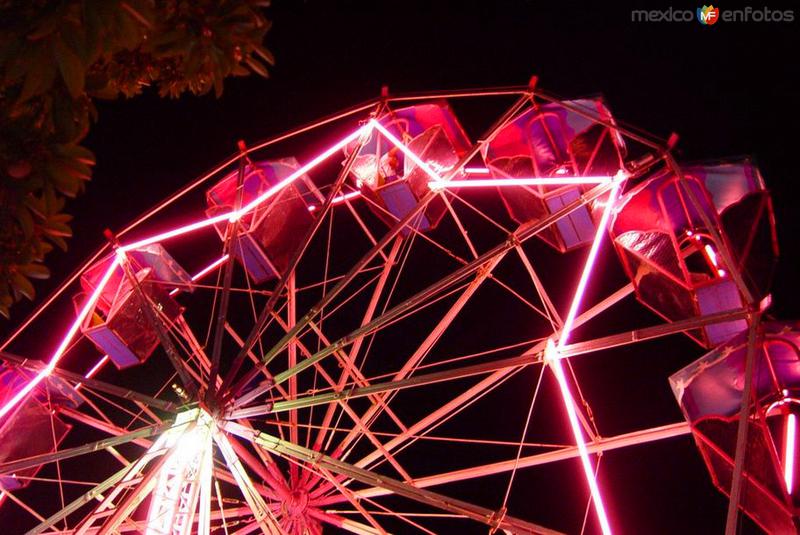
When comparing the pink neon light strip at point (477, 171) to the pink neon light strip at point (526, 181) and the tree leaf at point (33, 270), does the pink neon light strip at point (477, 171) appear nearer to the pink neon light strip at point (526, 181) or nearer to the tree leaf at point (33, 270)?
the pink neon light strip at point (526, 181)

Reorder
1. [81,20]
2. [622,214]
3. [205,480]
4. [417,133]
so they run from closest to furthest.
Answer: [81,20] < [205,480] < [622,214] < [417,133]

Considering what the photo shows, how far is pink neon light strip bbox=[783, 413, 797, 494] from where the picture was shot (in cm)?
637

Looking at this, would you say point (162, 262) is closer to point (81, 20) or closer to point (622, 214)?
point (622, 214)

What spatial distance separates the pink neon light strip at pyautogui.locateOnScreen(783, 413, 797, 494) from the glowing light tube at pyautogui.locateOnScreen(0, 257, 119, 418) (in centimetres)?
720

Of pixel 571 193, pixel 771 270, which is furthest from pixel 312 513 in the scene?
pixel 771 270

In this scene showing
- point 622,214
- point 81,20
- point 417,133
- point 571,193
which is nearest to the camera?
point 81,20

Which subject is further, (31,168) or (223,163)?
(223,163)

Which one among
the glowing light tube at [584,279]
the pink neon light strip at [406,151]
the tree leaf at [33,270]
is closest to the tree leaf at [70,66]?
Answer: the tree leaf at [33,270]

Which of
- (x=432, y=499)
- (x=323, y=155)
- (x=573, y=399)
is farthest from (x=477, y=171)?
(x=432, y=499)

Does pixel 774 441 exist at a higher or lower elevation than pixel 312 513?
higher

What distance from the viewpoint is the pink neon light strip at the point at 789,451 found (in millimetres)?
6368

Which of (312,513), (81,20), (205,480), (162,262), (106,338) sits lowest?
(312,513)

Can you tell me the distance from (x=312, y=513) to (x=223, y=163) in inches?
156

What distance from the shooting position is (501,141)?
890 cm
